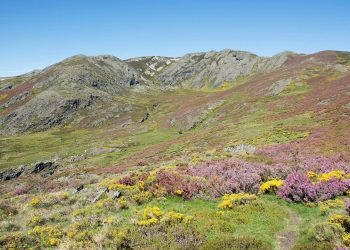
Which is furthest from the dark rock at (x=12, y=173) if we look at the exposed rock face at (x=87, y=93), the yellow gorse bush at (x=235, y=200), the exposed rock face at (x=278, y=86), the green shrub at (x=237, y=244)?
the exposed rock face at (x=278, y=86)

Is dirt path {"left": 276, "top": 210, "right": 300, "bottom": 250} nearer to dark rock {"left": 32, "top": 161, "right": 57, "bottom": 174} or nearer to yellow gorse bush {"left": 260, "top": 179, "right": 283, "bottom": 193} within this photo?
yellow gorse bush {"left": 260, "top": 179, "right": 283, "bottom": 193}

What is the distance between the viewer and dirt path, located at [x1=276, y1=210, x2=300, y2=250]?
53.4ft

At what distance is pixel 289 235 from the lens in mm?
17453

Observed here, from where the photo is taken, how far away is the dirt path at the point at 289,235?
16.3 meters

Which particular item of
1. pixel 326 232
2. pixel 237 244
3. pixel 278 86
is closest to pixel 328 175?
pixel 326 232

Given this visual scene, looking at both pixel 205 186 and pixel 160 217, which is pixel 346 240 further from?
pixel 205 186

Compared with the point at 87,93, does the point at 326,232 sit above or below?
below

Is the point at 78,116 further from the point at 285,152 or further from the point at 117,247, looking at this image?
the point at 117,247

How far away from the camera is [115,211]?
2242cm

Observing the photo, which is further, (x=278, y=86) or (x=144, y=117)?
(x=144, y=117)

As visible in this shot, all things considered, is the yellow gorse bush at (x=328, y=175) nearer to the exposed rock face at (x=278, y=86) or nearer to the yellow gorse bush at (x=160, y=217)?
the yellow gorse bush at (x=160, y=217)

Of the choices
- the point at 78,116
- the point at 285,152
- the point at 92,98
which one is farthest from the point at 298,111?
the point at 92,98

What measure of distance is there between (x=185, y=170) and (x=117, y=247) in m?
13.9

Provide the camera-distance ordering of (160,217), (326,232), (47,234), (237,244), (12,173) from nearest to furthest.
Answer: (237,244)
(326,232)
(47,234)
(160,217)
(12,173)
